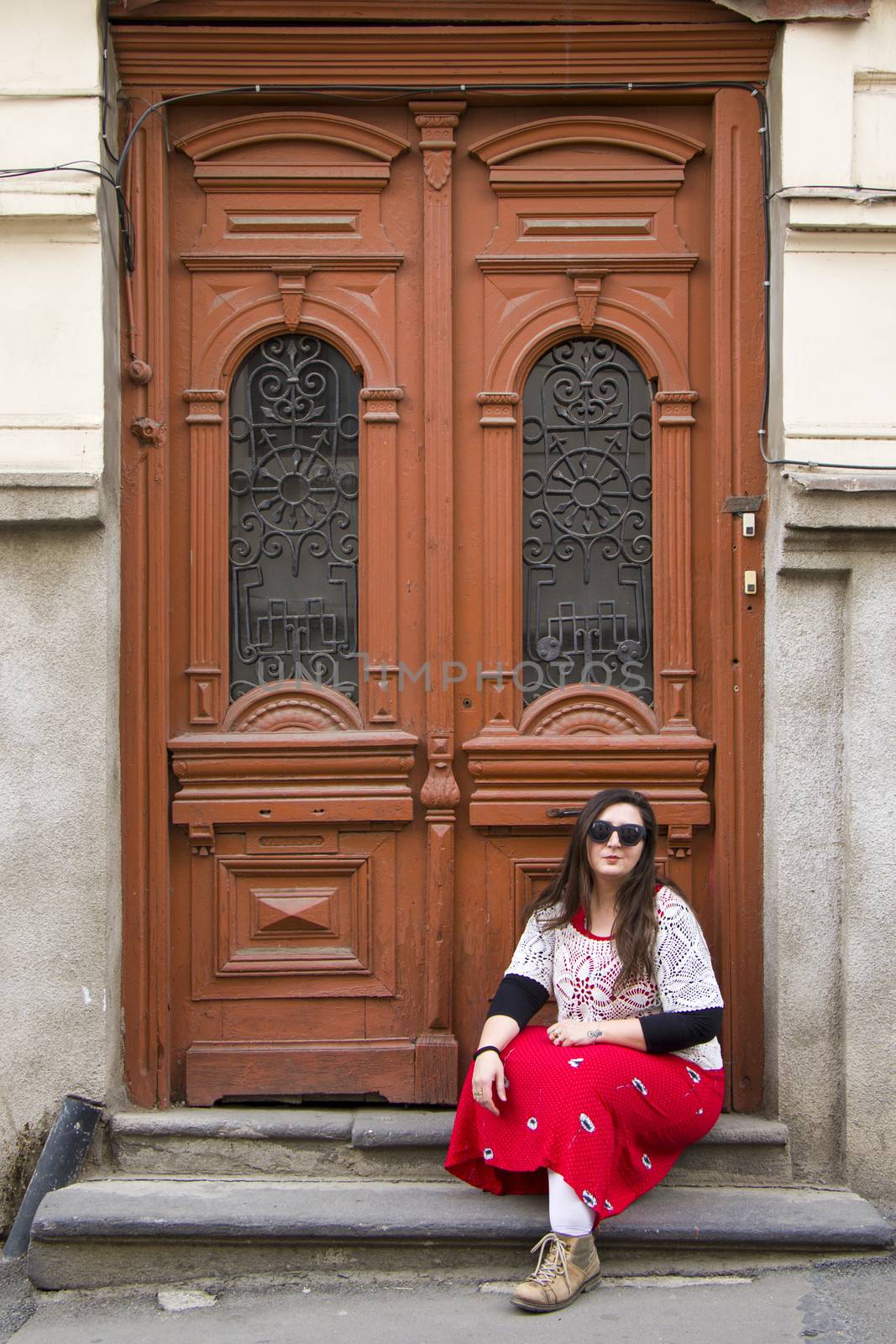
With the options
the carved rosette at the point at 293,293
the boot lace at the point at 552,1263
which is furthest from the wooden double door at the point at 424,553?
the boot lace at the point at 552,1263

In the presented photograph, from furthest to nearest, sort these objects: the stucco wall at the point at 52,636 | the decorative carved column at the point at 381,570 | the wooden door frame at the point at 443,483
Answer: the decorative carved column at the point at 381,570 < the wooden door frame at the point at 443,483 < the stucco wall at the point at 52,636

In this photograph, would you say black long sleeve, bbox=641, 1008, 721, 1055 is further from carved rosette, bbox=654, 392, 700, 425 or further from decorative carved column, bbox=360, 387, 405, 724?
carved rosette, bbox=654, 392, 700, 425

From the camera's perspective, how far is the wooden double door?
14.5 feet

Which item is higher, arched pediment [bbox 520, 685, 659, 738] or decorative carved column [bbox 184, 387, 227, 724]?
decorative carved column [bbox 184, 387, 227, 724]

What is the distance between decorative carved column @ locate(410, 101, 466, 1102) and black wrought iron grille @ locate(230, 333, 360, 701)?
0.93 ft

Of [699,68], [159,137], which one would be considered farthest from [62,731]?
[699,68]

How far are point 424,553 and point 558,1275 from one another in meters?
2.30

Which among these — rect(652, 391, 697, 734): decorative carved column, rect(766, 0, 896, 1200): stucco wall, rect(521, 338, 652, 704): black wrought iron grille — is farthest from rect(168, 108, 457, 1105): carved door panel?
rect(766, 0, 896, 1200): stucco wall

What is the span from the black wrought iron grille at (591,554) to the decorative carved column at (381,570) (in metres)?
0.46

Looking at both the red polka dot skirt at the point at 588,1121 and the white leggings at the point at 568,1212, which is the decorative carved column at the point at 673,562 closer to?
the red polka dot skirt at the point at 588,1121

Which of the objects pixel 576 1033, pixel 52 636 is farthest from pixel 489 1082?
pixel 52 636

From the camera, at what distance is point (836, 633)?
Answer: 4.25m

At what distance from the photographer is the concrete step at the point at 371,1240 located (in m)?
3.75

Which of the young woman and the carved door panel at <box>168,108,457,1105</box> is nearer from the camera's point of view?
the young woman
